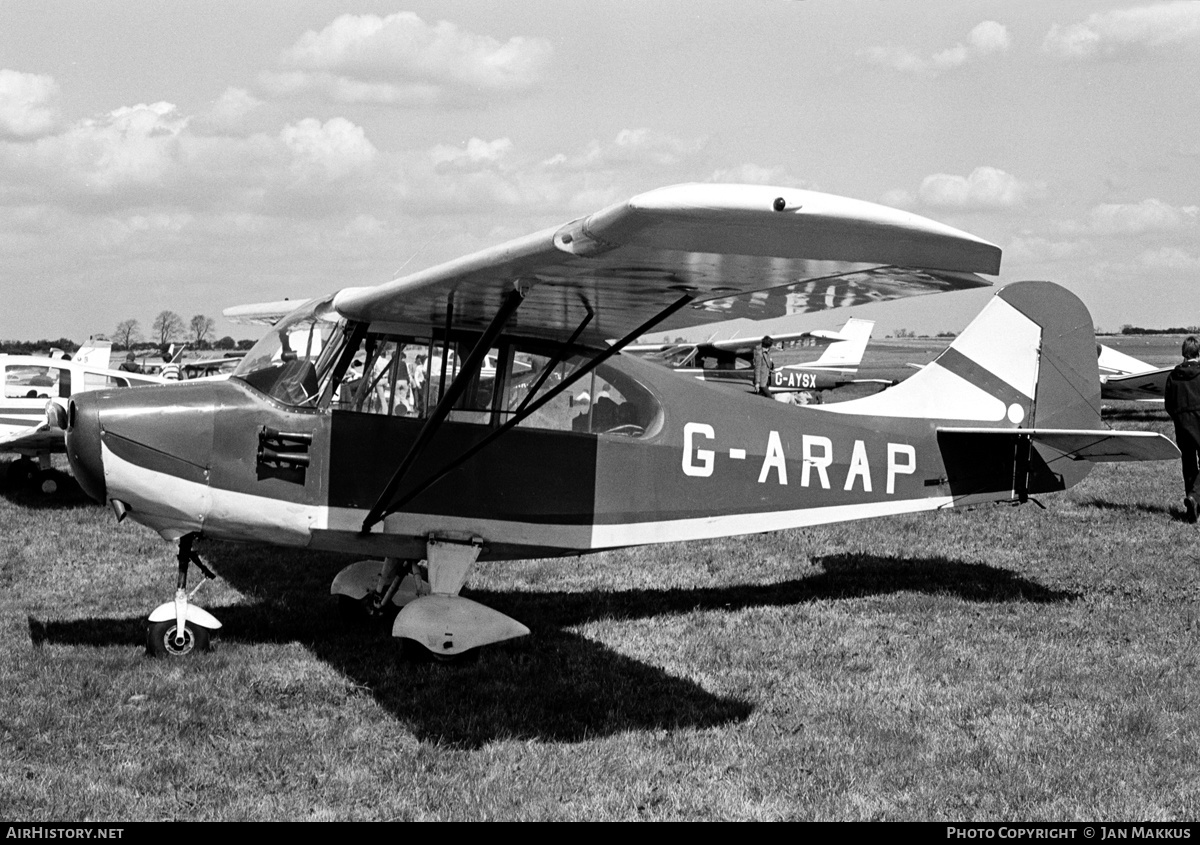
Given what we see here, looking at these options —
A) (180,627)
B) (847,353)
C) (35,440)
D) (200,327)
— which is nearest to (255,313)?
(35,440)

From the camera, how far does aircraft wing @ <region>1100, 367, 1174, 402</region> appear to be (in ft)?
70.2

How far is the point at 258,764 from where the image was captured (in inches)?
187

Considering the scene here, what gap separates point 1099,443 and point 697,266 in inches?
183

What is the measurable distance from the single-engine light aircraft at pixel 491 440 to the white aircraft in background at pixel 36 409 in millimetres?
6133

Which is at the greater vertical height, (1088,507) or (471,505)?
(471,505)

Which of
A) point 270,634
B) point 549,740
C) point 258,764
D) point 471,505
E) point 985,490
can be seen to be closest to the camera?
point 258,764

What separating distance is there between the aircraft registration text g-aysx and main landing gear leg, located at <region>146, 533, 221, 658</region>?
312cm

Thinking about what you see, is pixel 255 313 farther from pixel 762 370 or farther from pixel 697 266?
pixel 762 370

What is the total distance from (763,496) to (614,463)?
3.80 feet

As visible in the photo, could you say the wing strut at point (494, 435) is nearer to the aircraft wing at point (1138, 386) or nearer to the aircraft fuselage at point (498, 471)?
the aircraft fuselage at point (498, 471)

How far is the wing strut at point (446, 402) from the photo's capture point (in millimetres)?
5242

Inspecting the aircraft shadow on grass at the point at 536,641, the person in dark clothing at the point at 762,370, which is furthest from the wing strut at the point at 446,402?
the person in dark clothing at the point at 762,370

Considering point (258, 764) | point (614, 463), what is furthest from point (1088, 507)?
point (258, 764)

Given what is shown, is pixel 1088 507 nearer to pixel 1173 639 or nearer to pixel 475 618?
pixel 1173 639
